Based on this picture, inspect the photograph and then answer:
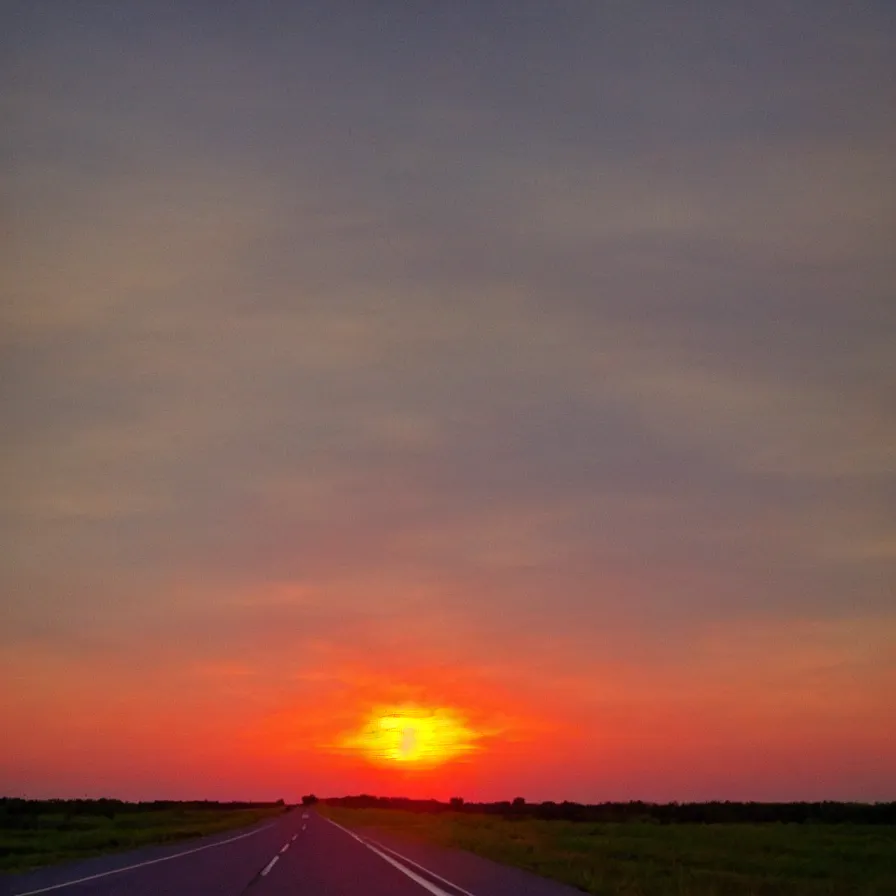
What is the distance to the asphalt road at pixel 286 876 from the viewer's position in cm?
2128

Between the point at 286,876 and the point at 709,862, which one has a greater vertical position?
the point at 709,862

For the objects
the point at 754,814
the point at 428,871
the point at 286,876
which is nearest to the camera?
the point at 286,876

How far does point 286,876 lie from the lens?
25.3 meters

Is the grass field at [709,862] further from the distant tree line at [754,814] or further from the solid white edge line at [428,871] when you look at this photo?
the distant tree line at [754,814]

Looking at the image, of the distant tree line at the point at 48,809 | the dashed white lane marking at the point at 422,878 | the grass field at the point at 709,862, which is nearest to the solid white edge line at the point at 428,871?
the dashed white lane marking at the point at 422,878

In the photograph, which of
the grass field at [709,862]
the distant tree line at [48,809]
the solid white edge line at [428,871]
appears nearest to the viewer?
the solid white edge line at [428,871]

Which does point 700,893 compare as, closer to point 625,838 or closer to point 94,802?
point 625,838

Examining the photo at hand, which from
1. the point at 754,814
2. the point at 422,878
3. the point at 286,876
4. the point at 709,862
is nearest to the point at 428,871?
the point at 422,878

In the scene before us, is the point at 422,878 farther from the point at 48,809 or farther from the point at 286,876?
the point at 48,809

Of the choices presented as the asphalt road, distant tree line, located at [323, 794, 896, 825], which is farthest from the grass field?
distant tree line, located at [323, 794, 896, 825]

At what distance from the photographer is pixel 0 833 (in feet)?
190

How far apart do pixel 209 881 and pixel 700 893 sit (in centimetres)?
1078

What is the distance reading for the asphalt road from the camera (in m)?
21.3

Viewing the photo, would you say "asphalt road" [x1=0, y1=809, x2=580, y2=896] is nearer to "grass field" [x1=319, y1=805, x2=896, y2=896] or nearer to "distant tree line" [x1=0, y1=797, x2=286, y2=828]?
"grass field" [x1=319, y1=805, x2=896, y2=896]
